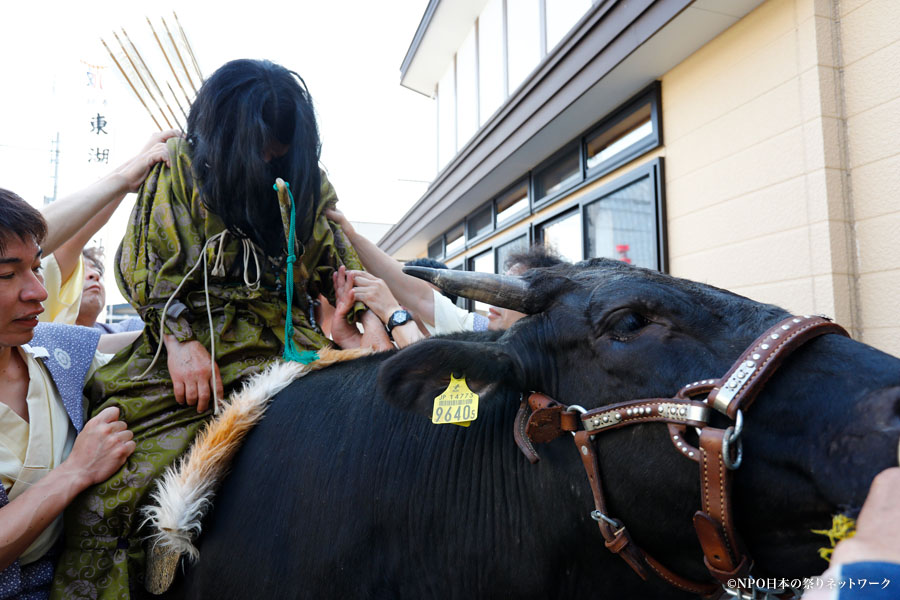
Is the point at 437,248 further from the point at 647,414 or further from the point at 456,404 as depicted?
the point at 647,414

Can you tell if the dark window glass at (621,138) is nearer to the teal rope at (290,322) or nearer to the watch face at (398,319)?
the watch face at (398,319)

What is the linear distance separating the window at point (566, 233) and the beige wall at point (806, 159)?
1.97 meters

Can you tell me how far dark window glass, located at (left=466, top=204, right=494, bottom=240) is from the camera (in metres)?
10.1

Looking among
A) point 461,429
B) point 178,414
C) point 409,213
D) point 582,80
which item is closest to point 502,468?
point 461,429

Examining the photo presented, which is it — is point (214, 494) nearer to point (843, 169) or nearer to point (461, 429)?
point (461, 429)

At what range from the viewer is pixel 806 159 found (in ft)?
13.3

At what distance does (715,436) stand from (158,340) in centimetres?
212

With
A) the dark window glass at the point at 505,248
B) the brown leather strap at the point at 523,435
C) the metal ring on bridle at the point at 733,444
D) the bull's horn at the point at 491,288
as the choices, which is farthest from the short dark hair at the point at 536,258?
the dark window glass at the point at 505,248

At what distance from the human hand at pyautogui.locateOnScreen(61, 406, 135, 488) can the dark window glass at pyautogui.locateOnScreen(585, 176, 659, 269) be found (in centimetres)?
474

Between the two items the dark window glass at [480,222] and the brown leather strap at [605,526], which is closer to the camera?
the brown leather strap at [605,526]

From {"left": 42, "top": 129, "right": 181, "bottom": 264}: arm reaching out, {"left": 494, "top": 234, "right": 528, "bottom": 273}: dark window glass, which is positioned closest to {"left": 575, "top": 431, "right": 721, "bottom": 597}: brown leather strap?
{"left": 42, "top": 129, "right": 181, "bottom": 264}: arm reaching out

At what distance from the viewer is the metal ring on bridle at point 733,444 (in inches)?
50.1

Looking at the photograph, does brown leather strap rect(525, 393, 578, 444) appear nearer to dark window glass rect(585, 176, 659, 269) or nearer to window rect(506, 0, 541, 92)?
dark window glass rect(585, 176, 659, 269)

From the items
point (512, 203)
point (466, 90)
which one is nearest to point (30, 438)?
point (512, 203)
